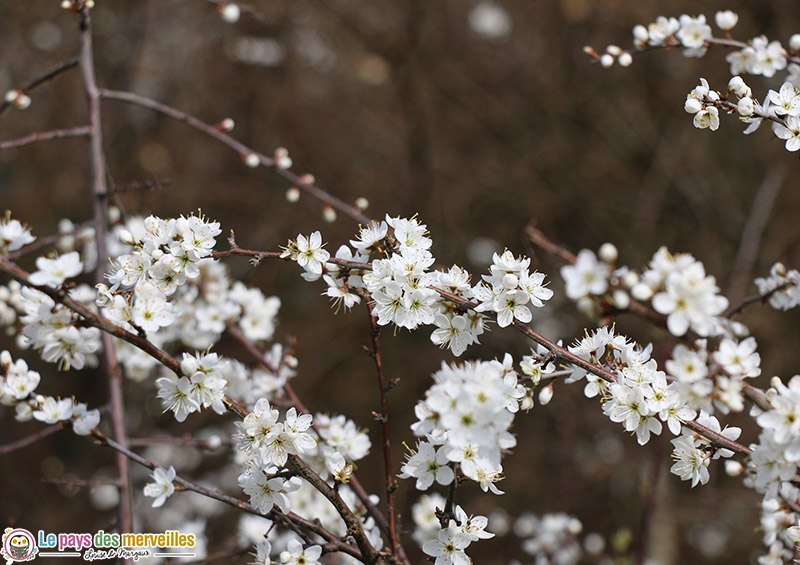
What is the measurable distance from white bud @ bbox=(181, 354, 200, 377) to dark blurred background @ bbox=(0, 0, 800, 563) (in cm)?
340

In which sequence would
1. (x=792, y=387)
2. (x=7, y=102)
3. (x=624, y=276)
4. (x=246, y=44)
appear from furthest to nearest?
(x=246, y=44)
(x=7, y=102)
(x=792, y=387)
(x=624, y=276)

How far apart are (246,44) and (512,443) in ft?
19.4

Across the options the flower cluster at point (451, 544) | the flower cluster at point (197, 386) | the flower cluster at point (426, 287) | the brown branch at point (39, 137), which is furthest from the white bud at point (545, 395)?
the brown branch at point (39, 137)

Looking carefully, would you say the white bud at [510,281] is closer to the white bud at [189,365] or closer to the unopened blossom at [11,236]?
the white bud at [189,365]

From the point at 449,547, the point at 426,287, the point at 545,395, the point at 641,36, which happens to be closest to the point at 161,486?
the point at 449,547

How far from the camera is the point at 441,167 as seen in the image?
5.98m

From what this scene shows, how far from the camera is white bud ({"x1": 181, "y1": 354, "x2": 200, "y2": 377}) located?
4.86ft

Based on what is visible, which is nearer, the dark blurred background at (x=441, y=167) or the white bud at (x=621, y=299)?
the white bud at (x=621, y=299)

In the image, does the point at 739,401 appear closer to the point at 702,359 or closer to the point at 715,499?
the point at 702,359

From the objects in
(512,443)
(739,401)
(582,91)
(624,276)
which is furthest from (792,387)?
(582,91)

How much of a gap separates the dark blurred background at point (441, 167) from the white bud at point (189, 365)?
11.2 ft

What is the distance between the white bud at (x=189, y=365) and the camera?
1480 mm

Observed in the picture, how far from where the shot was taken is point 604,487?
19.8 feet

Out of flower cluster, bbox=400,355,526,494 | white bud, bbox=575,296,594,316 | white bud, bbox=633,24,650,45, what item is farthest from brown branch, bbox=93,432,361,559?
white bud, bbox=633,24,650,45
